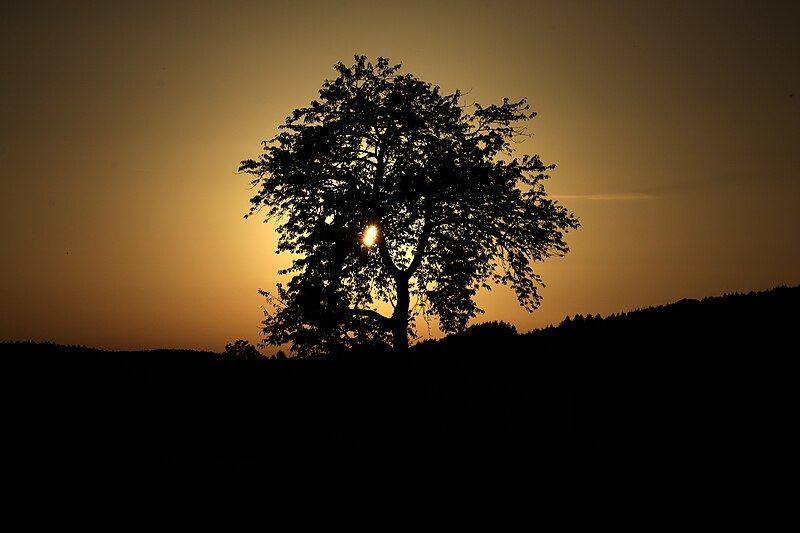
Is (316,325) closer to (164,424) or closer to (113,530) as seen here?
(164,424)

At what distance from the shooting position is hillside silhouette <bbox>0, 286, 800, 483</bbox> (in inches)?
620

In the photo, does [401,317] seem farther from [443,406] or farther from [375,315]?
[443,406]

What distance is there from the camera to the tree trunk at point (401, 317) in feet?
93.9

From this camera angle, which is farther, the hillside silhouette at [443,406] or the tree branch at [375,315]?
the tree branch at [375,315]

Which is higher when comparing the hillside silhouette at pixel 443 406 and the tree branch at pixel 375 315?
the tree branch at pixel 375 315

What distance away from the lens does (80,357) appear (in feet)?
86.3

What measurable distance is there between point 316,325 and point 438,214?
284 inches

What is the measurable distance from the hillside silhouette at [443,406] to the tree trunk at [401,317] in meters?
1.13

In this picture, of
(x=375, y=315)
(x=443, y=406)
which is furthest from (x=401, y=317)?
(x=443, y=406)

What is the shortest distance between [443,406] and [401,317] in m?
6.22

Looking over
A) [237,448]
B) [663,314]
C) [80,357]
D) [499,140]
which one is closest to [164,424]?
[237,448]

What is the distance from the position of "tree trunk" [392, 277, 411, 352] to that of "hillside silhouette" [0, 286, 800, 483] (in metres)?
1.13

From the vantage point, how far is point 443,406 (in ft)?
78.0

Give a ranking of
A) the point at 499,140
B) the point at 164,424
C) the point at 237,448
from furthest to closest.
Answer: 1. the point at 499,140
2. the point at 164,424
3. the point at 237,448
